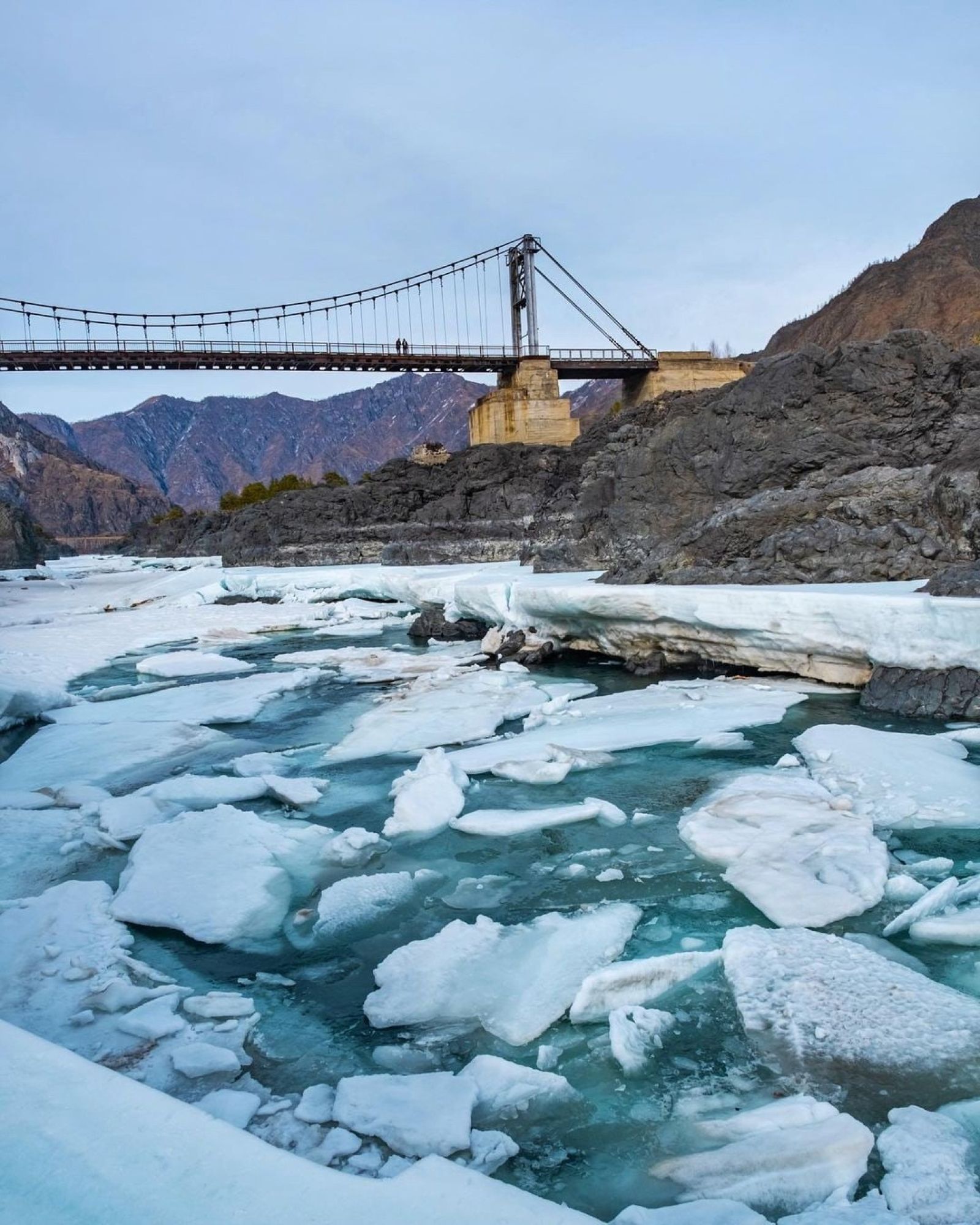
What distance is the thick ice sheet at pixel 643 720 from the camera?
5.88 meters

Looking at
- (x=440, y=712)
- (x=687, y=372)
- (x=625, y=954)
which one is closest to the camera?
(x=625, y=954)

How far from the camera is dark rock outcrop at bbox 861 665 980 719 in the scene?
6328 mm

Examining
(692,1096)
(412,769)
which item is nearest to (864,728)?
(412,769)

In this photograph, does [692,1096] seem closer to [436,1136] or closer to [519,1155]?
[519,1155]

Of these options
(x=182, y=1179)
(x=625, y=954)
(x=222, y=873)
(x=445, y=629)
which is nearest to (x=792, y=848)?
(x=625, y=954)

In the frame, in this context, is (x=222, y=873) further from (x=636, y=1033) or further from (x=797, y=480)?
(x=797, y=480)

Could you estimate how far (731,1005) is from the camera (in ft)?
9.17

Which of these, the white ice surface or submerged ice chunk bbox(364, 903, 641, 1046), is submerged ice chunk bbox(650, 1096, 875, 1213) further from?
the white ice surface

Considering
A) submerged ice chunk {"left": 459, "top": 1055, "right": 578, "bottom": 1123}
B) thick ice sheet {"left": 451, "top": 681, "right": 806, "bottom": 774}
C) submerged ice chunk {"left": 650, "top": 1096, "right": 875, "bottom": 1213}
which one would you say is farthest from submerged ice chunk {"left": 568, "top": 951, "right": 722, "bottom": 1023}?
thick ice sheet {"left": 451, "top": 681, "right": 806, "bottom": 774}

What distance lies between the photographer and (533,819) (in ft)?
14.8

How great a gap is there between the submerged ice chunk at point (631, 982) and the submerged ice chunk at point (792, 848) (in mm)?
590

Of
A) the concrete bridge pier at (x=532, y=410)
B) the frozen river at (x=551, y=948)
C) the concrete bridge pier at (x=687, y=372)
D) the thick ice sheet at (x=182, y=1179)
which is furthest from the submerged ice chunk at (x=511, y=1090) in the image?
the concrete bridge pier at (x=687, y=372)

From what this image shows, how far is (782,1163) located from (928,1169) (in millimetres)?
337

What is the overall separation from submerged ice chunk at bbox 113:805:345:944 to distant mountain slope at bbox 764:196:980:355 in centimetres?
4722
